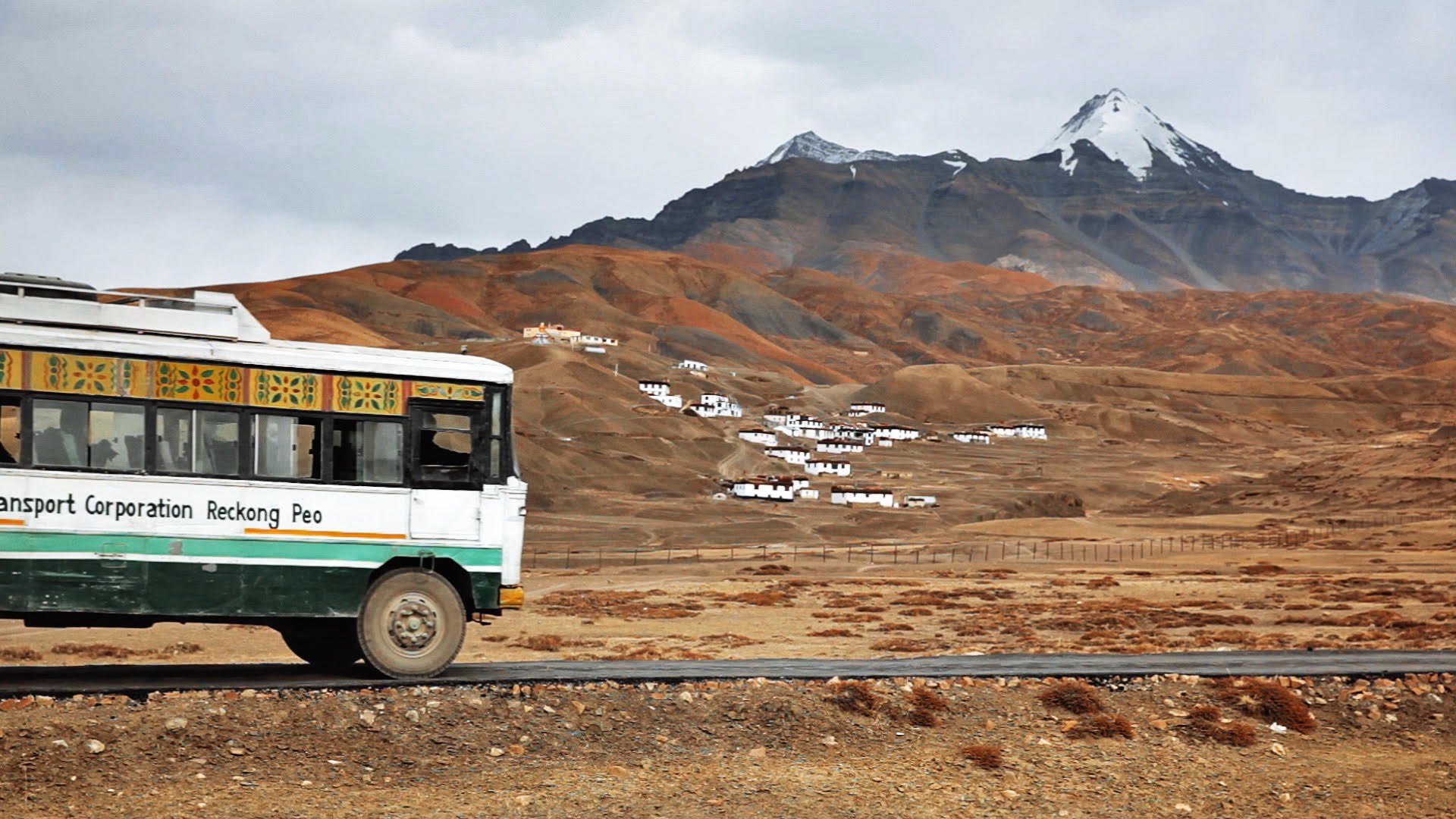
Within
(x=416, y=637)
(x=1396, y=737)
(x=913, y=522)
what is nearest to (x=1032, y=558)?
(x=913, y=522)

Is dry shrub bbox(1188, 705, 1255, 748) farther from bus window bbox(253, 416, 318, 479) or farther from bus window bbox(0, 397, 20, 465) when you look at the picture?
bus window bbox(0, 397, 20, 465)

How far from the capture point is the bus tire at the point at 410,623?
54.4ft

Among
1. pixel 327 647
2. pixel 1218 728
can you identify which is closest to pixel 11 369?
pixel 327 647

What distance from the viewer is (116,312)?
15.8 metres

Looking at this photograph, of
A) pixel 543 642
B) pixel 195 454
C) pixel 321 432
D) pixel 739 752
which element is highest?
pixel 321 432

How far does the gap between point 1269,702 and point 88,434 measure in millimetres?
16346

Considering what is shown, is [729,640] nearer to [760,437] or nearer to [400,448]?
[400,448]

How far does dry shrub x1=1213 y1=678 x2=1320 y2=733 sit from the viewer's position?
18.5 meters

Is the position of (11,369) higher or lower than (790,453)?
higher

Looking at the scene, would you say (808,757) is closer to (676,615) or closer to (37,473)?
(37,473)

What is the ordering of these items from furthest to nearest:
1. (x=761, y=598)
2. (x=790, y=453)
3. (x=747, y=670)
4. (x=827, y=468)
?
1. (x=790, y=453)
2. (x=827, y=468)
3. (x=761, y=598)
4. (x=747, y=670)

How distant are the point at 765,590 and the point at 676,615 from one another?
11076 mm

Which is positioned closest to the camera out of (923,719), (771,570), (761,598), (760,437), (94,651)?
(923,719)

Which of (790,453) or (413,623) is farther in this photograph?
(790,453)
